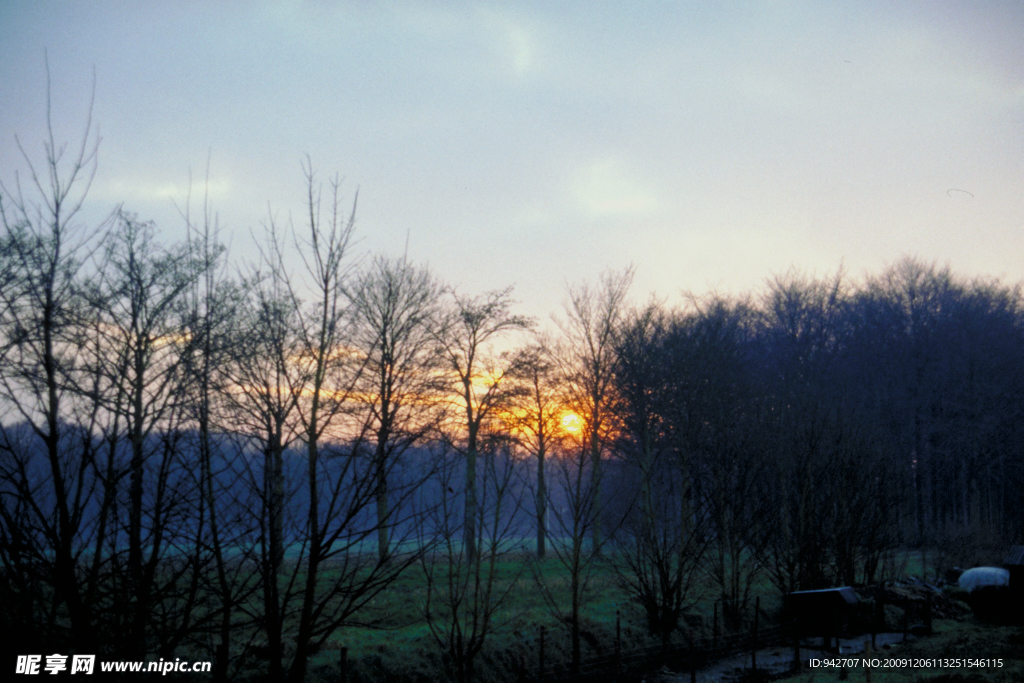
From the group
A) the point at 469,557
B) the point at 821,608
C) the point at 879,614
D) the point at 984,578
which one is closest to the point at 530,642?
the point at 469,557

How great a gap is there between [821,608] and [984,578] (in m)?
9.64

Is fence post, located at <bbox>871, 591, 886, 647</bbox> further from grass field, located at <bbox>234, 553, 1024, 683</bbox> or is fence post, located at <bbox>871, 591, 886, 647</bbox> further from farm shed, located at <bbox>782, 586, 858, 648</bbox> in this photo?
farm shed, located at <bbox>782, 586, 858, 648</bbox>

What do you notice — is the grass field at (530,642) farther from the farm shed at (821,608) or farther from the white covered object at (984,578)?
the white covered object at (984,578)

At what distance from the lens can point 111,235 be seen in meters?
5.36

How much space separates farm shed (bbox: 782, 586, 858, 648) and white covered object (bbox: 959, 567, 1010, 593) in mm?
7510

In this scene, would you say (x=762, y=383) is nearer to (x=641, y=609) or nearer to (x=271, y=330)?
(x=641, y=609)

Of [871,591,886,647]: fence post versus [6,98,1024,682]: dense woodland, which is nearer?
[6,98,1024,682]: dense woodland

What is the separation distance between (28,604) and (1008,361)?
149 ft

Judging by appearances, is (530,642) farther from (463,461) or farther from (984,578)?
(984,578)

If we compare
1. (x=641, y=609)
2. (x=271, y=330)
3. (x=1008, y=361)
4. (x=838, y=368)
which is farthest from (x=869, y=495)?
(x=271, y=330)

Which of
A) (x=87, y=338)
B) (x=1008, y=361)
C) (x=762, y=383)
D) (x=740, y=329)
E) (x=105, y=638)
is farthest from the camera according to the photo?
(x=740, y=329)

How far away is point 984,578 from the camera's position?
2378 cm

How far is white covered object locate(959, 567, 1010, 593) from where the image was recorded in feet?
75.6

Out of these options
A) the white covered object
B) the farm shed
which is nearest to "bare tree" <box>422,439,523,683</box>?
the farm shed
